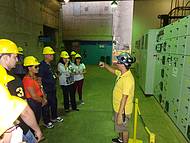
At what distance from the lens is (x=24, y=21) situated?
7.66 metres

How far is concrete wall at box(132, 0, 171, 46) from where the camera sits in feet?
41.5

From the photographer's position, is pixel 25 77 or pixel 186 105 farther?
pixel 186 105

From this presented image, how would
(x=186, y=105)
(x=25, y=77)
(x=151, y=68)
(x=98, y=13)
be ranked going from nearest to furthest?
1. (x=25, y=77)
2. (x=186, y=105)
3. (x=151, y=68)
4. (x=98, y=13)

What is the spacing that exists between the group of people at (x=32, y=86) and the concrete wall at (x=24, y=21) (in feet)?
7.81

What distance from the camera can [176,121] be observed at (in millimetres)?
4188

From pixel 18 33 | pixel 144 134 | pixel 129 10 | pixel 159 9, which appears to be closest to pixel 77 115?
pixel 144 134

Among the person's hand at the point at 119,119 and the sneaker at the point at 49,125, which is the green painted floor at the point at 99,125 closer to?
the sneaker at the point at 49,125

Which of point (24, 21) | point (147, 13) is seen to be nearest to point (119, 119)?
point (24, 21)

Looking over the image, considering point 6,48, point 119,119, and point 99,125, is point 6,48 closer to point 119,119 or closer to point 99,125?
point 119,119

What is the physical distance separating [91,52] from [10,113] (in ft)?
53.7

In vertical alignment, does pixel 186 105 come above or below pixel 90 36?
below

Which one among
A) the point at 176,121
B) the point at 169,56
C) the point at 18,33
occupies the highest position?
the point at 18,33

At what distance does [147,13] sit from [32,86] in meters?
11.5

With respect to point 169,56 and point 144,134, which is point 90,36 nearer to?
point 169,56
